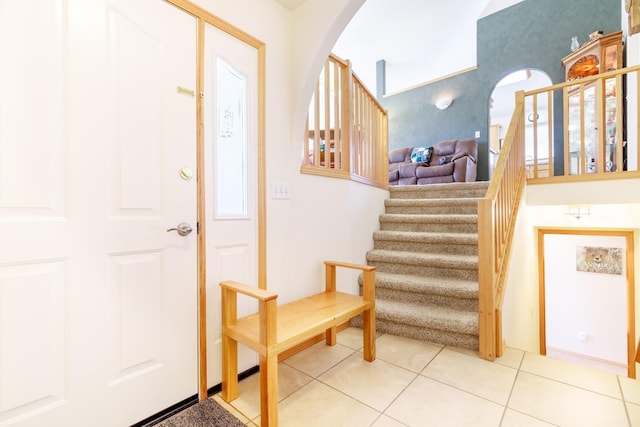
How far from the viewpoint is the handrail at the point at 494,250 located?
1919mm

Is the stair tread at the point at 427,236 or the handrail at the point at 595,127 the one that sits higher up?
the handrail at the point at 595,127

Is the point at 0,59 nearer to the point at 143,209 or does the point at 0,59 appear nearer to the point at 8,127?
the point at 8,127

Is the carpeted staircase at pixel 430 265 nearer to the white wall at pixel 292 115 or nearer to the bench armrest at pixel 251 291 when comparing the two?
the white wall at pixel 292 115

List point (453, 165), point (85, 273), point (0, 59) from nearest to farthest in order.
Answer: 1. point (0, 59)
2. point (85, 273)
3. point (453, 165)

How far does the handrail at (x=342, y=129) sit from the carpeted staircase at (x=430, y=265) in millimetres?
594

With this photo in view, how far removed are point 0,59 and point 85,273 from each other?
2.68ft

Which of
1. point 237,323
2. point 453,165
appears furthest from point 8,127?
point 453,165

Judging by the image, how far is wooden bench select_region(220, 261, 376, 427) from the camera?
51.4 inches

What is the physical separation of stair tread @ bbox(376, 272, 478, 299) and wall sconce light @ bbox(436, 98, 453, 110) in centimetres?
424

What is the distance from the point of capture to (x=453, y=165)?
4.87 m

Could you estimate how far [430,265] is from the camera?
262 cm

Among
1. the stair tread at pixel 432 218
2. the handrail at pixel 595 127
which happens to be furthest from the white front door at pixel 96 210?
the handrail at pixel 595 127

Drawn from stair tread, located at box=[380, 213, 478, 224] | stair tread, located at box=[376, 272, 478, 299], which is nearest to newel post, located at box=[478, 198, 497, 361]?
stair tread, located at box=[376, 272, 478, 299]

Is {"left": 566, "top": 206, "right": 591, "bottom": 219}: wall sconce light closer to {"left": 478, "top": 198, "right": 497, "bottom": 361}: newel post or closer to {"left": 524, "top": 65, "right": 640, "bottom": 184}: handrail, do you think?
{"left": 524, "top": 65, "right": 640, "bottom": 184}: handrail
